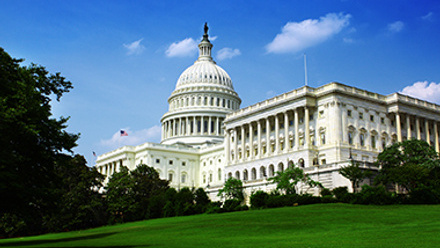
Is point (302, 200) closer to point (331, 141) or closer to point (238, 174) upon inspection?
point (331, 141)

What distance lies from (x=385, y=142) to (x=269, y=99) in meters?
23.5

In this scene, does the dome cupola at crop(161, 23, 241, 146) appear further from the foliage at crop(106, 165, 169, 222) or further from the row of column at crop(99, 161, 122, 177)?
the foliage at crop(106, 165, 169, 222)

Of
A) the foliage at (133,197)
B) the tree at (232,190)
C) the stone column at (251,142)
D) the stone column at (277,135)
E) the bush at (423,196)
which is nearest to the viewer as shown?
the bush at (423,196)

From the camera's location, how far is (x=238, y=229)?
3741 centimetres

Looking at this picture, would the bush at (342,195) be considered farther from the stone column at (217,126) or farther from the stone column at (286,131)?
the stone column at (217,126)

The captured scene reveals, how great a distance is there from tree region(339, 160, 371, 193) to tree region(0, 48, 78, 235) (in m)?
38.1

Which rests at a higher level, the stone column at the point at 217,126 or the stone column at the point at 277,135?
the stone column at the point at 217,126

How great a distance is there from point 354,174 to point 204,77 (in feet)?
318

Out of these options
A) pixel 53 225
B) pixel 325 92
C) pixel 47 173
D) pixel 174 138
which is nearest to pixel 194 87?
pixel 174 138

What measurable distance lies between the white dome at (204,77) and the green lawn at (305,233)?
105 m

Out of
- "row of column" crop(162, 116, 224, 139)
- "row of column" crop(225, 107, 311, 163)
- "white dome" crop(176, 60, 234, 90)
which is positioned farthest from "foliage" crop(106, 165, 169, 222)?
"white dome" crop(176, 60, 234, 90)

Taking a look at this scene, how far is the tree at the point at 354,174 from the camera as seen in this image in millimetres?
63969

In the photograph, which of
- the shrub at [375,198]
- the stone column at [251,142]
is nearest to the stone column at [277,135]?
the stone column at [251,142]

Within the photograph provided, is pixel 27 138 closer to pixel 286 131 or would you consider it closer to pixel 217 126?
pixel 286 131
